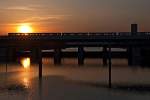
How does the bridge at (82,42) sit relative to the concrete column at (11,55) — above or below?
above

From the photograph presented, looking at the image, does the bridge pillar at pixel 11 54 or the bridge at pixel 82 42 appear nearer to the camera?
the bridge at pixel 82 42

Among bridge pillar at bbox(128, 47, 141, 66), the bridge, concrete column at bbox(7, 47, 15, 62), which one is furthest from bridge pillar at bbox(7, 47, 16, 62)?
bridge pillar at bbox(128, 47, 141, 66)

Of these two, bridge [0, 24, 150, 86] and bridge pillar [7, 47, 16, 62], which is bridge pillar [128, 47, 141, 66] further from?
bridge pillar [7, 47, 16, 62]

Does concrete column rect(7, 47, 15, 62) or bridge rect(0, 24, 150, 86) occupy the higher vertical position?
bridge rect(0, 24, 150, 86)

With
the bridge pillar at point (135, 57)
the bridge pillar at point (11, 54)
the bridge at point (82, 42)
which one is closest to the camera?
the bridge at point (82, 42)

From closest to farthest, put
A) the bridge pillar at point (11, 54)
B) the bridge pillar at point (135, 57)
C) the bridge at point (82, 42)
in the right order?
1. the bridge at point (82, 42)
2. the bridge pillar at point (135, 57)
3. the bridge pillar at point (11, 54)

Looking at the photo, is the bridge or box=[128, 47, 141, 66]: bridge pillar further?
box=[128, 47, 141, 66]: bridge pillar

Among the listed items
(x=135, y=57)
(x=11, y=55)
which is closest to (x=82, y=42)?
(x=135, y=57)

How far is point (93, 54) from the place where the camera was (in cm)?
13850

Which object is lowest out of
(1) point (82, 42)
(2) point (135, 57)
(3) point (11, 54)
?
(2) point (135, 57)

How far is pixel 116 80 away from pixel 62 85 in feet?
30.5

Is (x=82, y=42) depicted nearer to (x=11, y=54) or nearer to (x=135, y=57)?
(x=135, y=57)

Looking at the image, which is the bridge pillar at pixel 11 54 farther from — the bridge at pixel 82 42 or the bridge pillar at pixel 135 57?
the bridge pillar at pixel 135 57

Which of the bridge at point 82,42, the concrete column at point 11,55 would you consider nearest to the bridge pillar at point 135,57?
the bridge at point 82,42
